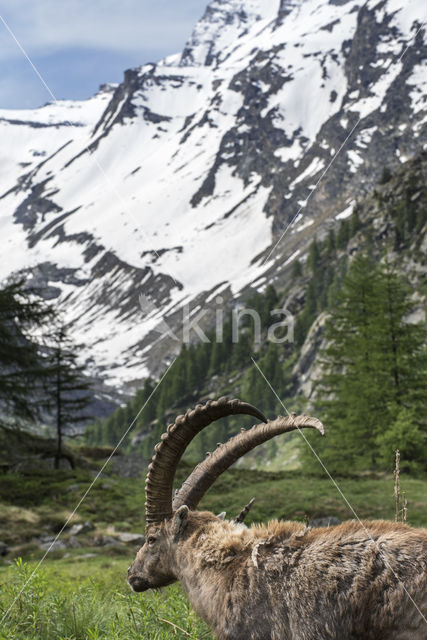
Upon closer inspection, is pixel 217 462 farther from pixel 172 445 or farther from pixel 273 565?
pixel 273 565

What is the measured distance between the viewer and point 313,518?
26.7 metres

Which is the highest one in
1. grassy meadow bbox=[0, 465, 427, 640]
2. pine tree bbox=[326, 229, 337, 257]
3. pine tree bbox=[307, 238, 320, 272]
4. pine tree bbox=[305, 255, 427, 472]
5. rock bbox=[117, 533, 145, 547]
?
pine tree bbox=[326, 229, 337, 257]

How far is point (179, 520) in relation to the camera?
607 cm

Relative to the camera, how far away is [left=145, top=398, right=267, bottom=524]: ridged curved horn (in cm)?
614

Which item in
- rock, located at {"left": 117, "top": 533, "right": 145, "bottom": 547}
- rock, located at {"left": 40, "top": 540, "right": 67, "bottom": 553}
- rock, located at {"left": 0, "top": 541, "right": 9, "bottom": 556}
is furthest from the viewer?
rock, located at {"left": 117, "top": 533, "right": 145, "bottom": 547}

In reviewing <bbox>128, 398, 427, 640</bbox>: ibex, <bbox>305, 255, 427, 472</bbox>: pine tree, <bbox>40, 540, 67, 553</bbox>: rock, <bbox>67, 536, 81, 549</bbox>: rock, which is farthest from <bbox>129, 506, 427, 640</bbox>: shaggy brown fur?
<bbox>305, 255, 427, 472</bbox>: pine tree

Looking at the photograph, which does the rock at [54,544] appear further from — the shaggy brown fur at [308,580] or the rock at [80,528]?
the shaggy brown fur at [308,580]

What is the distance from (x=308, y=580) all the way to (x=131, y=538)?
23755mm

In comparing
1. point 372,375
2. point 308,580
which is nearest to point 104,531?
point 372,375

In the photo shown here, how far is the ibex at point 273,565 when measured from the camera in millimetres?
4676

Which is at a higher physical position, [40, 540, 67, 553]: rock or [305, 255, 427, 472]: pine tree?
[305, 255, 427, 472]: pine tree

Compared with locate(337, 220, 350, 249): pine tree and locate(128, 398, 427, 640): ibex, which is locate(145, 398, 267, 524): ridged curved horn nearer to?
locate(128, 398, 427, 640): ibex

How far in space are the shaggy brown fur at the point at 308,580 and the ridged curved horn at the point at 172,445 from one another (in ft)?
1.41

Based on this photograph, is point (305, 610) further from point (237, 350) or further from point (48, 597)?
point (237, 350)
